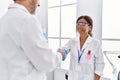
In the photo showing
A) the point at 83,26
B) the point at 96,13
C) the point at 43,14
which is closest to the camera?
the point at 83,26

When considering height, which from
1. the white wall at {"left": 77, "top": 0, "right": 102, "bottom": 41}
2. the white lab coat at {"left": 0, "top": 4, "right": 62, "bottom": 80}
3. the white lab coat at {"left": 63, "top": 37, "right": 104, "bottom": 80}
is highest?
the white wall at {"left": 77, "top": 0, "right": 102, "bottom": 41}

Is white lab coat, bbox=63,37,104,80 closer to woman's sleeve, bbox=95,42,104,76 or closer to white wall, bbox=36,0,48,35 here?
woman's sleeve, bbox=95,42,104,76

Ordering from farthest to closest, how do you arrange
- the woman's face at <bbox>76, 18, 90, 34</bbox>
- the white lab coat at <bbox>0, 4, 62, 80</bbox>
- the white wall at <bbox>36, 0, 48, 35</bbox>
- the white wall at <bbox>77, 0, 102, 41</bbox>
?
the white wall at <bbox>36, 0, 48, 35</bbox> → the white wall at <bbox>77, 0, 102, 41</bbox> → the woman's face at <bbox>76, 18, 90, 34</bbox> → the white lab coat at <bbox>0, 4, 62, 80</bbox>

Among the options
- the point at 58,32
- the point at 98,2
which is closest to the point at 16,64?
the point at 98,2

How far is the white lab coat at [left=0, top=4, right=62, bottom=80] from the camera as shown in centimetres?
142

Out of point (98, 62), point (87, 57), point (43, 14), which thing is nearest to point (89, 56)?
point (87, 57)

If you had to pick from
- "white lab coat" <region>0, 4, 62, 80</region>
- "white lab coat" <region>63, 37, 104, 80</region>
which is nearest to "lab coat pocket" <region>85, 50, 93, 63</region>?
"white lab coat" <region>63, 37, 104, 80</region>

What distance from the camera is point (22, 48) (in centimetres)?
145

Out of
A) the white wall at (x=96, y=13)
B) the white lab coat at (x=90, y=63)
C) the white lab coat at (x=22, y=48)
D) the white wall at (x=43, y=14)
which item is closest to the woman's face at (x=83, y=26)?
the white lab coat at (x=90, y=63)

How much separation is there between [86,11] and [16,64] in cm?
268

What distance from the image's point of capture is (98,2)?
12.3ft

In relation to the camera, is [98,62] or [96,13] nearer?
[98,62]

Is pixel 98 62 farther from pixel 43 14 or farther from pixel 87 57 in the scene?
pixel 43 14

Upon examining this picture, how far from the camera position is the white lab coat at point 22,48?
1417 mm
